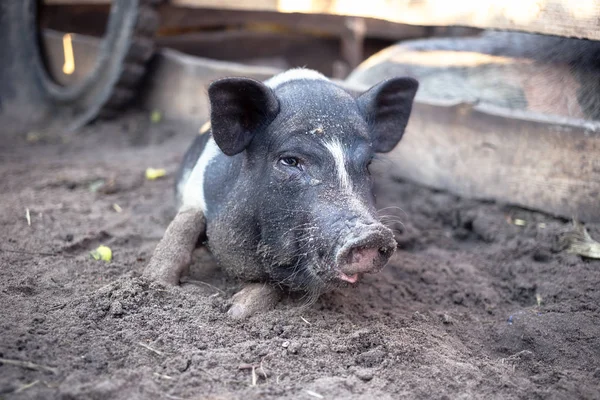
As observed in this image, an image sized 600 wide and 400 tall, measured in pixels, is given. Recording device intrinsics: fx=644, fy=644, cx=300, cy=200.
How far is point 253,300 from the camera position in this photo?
3.40 meters

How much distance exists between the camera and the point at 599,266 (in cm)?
396

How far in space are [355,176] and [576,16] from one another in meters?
1.89

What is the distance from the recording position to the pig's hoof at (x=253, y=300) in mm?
3314

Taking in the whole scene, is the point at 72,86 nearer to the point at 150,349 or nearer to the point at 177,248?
the point at 177,248

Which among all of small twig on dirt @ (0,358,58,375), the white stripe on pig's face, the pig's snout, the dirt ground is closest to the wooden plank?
the dirt ground

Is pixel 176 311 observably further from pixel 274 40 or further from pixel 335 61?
pixel 335 61

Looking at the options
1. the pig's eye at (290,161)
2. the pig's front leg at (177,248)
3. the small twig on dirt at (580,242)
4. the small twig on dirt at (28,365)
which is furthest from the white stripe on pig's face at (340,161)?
the small twig on dirt at (580,242)

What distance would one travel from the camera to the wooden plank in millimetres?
4055

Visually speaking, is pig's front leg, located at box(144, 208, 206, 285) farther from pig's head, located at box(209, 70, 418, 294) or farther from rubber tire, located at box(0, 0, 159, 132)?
rubber tire, located at box(0, 0, 159, 132)

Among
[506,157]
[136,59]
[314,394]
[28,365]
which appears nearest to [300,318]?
[314,394]

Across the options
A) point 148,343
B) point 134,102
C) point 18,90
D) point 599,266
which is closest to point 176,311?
point 148,343

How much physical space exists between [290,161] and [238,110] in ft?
1.32

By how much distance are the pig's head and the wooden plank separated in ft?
5.06

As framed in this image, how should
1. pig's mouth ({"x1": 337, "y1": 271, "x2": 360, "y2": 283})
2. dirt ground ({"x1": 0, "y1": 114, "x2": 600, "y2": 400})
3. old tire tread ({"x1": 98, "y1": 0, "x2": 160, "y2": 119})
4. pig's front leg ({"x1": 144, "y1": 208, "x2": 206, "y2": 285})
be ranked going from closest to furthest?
dirt ground ({"x1": 0, "y1": 114, "x2": 600, "y2": 400}), pig's mouth ({"x1": 337, "y1": 271, "x2": 360, "y2": 283}), pig's front leg ({"x1": 144, "y1": 208, "x2": 206, "y2": 285}), old tire tread ({"x1": 98, "y1": 0, "x2": 160, "y2": 119})
